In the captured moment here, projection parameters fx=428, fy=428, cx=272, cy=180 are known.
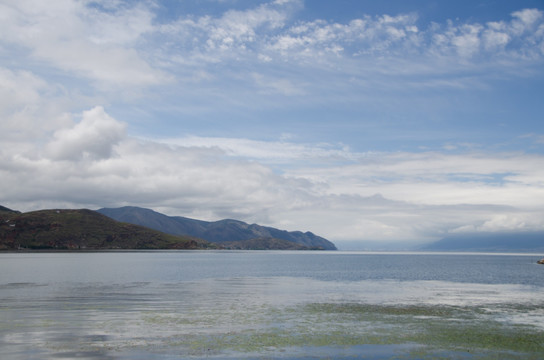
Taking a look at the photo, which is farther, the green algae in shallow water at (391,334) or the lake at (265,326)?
the green algae in shallow water at (391,334)

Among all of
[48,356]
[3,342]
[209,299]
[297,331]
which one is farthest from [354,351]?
[209,299]

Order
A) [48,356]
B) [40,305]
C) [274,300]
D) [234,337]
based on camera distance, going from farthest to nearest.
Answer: [274,300]
[40,305]
[234,337]
[48,356]

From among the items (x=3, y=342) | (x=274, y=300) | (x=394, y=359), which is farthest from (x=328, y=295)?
(x=3, y=342)

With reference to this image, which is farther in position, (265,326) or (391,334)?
(265,326)

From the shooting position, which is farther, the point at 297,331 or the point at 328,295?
the point at 328,295

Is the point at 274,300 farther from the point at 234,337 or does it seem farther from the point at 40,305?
the point at 40,305

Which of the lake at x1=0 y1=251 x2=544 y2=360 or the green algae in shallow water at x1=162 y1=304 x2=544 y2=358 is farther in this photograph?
the green algae in shallow water at x1=162 y1=304 x2=544 y2=358

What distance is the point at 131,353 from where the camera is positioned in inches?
1296

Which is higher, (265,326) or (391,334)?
(391,334)

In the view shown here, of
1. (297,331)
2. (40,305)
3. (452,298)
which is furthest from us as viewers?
(452,298)

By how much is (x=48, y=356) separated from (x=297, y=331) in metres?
22.0

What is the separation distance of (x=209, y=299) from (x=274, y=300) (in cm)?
1050

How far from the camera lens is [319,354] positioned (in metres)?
33.5

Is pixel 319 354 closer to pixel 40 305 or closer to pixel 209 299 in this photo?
pixel 209 299
